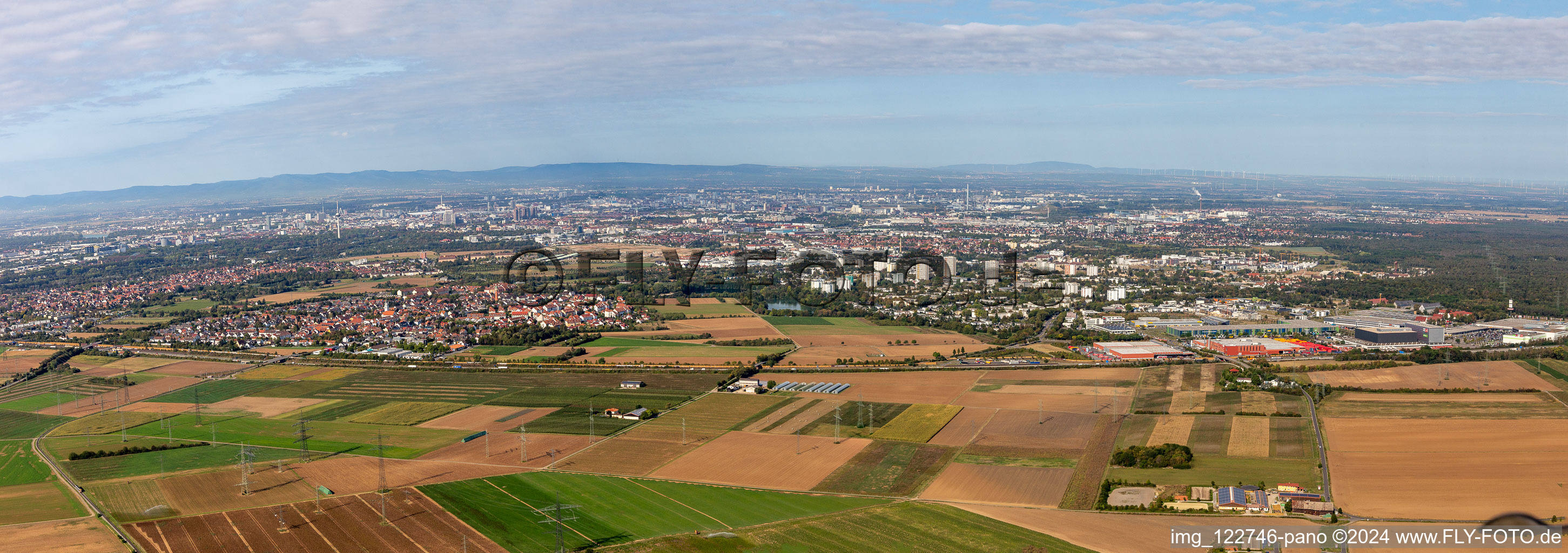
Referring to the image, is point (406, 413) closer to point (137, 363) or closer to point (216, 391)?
point (216, 391)

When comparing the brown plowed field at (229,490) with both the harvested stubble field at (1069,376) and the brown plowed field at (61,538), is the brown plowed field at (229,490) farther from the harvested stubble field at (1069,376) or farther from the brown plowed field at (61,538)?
the harvested stubble field at (1069,376)

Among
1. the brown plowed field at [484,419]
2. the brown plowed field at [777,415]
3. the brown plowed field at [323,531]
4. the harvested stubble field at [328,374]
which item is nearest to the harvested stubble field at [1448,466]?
the brown plowed field at [777,415]

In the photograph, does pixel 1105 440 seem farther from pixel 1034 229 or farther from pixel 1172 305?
pixel 1034 229

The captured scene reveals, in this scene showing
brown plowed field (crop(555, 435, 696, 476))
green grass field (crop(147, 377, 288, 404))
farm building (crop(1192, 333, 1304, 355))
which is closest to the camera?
brown plowed field (crop(555, 435, 696, 476))

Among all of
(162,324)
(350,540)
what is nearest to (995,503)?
(350,540)

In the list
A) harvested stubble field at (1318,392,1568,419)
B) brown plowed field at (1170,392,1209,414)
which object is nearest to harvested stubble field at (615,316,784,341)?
brown plowed field at (1170,392,1209,414)

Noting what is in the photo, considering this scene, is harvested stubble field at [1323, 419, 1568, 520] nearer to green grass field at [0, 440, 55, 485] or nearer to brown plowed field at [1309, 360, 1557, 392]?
brown plowed field at [1309, 360, 1557, 392]

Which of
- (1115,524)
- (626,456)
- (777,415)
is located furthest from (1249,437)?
(626,456)
